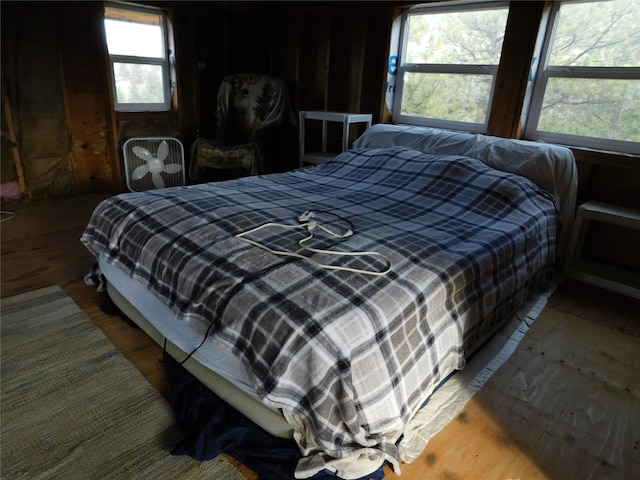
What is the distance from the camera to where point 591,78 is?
104 inches

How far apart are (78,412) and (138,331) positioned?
20.0 inches

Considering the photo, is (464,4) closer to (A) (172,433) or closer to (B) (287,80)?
(B) (287,80)

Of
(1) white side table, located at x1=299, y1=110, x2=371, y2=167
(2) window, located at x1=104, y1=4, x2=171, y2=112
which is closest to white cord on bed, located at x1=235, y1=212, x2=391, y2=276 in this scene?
(1) white side table, located at x1=299, y1=110, x2=371, y2=167

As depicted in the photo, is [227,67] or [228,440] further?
[227,67]

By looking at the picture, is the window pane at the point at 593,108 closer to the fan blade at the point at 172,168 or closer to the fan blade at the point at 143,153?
the fan blade at the point at 172,168

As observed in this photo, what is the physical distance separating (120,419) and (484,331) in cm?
147

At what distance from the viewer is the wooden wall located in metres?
2.83

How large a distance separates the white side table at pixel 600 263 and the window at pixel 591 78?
0.48m

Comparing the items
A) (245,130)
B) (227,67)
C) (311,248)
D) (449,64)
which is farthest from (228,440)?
(227,67)

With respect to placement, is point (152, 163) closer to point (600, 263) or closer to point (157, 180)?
point (157, 180)

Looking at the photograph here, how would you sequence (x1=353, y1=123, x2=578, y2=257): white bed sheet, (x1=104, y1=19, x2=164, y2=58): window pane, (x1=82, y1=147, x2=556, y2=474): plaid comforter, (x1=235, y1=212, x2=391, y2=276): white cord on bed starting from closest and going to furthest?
(x1=82, y1=147, x2=556, y2=474): plaid comforter, (x1=235, y1=212, x2=391, y2=276): white cord on bed, (x1=353, y1=123, x2=578, y2=257): white bed sheet, (x1=104, y1=19, x2=164, y2=58): window pane

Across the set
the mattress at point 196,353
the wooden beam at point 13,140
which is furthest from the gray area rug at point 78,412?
the wooden beam at point 13,140

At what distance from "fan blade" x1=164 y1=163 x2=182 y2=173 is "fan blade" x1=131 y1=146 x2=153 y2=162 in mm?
170

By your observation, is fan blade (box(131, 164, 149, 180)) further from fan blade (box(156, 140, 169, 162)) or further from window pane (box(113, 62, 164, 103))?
window pane (box(113, 62, 164, 103))
